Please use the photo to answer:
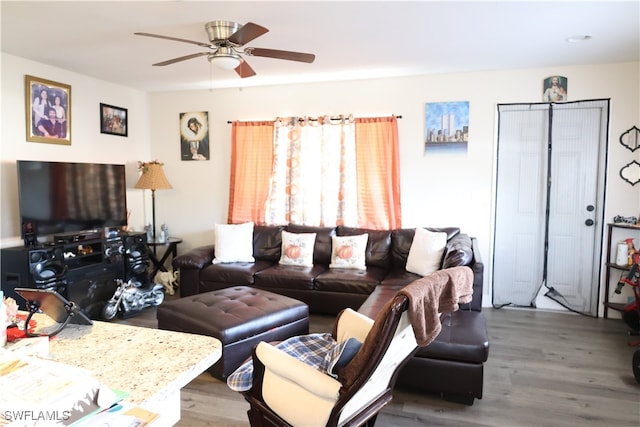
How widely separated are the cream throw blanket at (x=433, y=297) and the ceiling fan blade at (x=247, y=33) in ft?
5.53

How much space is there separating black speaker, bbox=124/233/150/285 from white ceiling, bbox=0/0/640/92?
180cm

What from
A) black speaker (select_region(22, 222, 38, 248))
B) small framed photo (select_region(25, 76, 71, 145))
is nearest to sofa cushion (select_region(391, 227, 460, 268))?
black speaker (select_region(22, 222, 38, 248))

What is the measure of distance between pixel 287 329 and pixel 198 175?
302 centimetres

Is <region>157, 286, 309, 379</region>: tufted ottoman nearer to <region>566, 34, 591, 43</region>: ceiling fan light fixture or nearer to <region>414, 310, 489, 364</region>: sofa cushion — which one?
<region>414, 310, 489, 364</region>: sofa cushion

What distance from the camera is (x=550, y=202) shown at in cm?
441

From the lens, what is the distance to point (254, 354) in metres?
1.95

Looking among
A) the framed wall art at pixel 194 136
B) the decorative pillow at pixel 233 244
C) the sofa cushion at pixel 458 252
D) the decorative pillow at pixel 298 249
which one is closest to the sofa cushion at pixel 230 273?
the decorative pillow at pixel 233 244

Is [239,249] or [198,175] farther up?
[198,175]

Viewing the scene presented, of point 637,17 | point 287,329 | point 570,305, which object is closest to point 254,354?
point 287,329

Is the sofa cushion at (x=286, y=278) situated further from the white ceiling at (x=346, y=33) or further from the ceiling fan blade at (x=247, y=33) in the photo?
the ceiling fan blade at (x=247, y=33)

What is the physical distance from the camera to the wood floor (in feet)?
7.92

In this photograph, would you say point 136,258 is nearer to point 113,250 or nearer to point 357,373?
point 113,250

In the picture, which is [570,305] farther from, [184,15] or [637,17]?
[184,15]

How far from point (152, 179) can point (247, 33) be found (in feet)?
10.2
